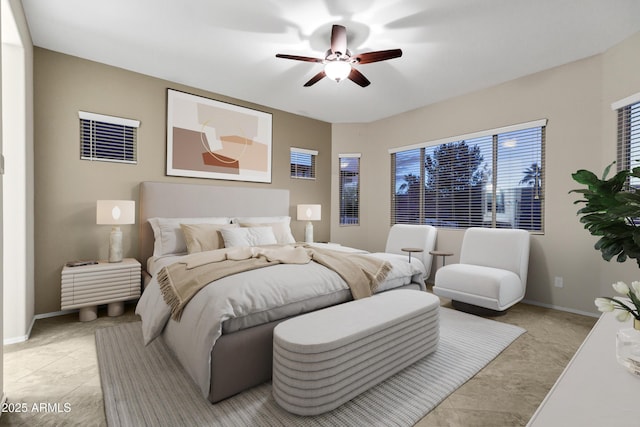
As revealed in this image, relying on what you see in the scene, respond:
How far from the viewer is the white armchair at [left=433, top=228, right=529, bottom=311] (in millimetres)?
3092

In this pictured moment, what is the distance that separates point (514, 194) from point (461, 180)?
73cm

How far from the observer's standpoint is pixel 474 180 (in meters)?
4.30

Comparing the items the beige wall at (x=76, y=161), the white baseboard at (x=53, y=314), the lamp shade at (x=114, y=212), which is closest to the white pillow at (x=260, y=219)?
the beige wall at (x=76, y=161)

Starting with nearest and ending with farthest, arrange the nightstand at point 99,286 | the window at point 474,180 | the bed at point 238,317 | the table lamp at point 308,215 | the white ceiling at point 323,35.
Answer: the bed at point 238,317, the white ceiling at point 323,35, the nightstand at point 99,286, the window at point 474,180, the table lamp at point 308,215

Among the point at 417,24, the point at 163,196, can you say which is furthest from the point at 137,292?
the point at 417,24

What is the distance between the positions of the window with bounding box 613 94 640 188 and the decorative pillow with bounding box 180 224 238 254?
4.25m

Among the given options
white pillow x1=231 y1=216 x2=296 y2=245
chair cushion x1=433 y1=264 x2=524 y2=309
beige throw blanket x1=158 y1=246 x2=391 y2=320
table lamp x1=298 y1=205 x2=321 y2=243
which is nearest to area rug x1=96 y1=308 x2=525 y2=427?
beige throw blanket x1=158 y1=246 x2=391 y2=320

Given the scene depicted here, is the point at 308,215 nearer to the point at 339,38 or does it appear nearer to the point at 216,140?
the point at 216,140

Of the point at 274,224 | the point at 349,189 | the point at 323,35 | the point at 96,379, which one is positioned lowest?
the point at 96,379

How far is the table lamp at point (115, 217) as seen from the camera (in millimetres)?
3061

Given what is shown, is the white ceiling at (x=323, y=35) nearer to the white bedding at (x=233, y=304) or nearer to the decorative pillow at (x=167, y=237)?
the decorative pillow at (x=167, y=237)

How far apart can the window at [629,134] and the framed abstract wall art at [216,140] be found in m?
4.19

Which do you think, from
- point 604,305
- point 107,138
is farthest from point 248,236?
point 604,305

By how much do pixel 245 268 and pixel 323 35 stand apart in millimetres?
2307
